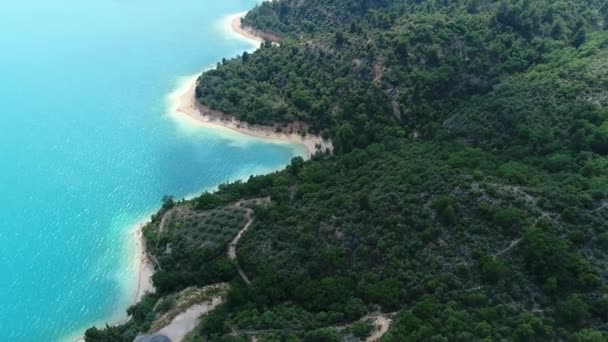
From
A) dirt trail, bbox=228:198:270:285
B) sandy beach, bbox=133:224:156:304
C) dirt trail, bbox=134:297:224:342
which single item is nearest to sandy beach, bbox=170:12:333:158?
dirt trail, bbox=228:198:270:285

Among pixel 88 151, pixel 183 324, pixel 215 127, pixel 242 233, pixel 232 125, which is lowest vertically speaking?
pixel 183 324

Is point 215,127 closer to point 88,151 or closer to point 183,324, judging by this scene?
point 88,151

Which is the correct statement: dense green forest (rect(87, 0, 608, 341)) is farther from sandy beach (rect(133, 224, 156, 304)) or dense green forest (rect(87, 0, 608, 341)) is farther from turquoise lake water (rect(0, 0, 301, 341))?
turquoise lake water (rect(0, 0, 301, 341))

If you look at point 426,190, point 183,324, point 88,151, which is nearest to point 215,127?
point 88,151

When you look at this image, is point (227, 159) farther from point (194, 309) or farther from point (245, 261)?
point (194, 309)

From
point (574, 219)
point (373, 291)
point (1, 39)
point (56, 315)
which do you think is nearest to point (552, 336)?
point (574, 219)
